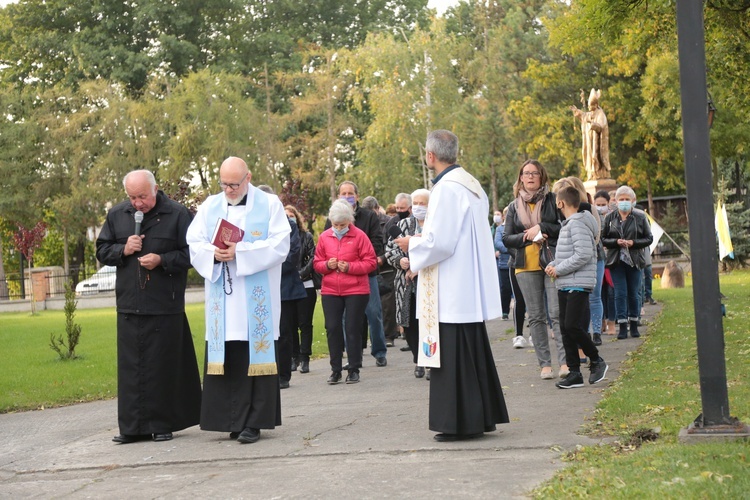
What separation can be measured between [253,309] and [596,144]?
2203cm

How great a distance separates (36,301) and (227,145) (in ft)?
36.3

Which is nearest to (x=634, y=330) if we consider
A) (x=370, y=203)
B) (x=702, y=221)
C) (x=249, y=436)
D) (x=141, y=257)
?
(x=370, y=203)

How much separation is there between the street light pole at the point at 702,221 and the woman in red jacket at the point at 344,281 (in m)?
5.73

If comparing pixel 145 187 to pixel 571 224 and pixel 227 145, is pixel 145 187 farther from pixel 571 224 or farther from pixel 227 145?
pixel 227 145

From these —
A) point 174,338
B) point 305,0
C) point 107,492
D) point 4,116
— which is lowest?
point 107,492

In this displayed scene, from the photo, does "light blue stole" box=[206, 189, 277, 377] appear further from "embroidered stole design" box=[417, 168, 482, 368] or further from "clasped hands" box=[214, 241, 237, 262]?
"embroidered stole design" box=[417, 168, 482, 368]

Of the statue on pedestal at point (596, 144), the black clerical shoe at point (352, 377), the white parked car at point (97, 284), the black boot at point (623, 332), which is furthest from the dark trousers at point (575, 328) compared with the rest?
the white parked car at point (97, 284)

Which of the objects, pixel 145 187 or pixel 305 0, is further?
pixel 305 0

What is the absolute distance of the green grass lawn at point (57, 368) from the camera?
1277 cm

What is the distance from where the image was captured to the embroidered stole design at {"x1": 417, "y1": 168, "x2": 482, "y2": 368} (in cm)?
820

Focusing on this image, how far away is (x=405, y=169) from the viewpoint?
5703cm

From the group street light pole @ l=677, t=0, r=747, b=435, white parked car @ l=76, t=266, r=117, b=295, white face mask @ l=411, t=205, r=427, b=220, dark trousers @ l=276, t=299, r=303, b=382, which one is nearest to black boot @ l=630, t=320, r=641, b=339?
white face mask @ l=411, t=205, r=427, b=220

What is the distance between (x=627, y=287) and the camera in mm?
15383

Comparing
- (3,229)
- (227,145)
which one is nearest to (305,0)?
(227,145)
